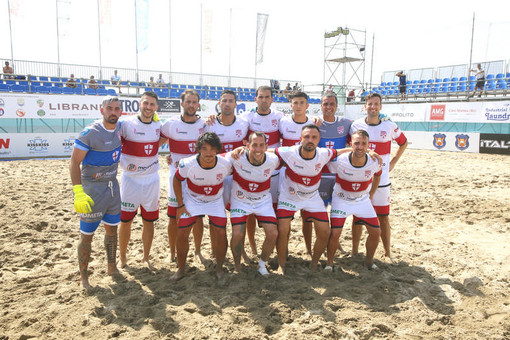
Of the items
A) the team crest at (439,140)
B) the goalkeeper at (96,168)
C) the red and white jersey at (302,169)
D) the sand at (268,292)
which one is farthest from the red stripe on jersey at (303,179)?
the team crest at (439,140)

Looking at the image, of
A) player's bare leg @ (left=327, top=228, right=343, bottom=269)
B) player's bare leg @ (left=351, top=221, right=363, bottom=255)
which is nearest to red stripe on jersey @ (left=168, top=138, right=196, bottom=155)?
player's bare leg @ (left=327, top=228, right=343, bottom=269)

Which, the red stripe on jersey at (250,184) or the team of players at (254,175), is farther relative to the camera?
the red stripe on jersey at (250,184)

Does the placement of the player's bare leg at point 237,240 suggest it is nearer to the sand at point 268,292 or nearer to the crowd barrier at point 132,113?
the sand at point 268,292

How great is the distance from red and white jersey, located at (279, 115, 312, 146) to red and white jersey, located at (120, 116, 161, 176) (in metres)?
1.81

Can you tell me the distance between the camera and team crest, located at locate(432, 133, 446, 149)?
19734mm

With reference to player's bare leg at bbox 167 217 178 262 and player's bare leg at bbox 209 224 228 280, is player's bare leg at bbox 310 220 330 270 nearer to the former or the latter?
player's bare leg at bbox 209 224 228 280

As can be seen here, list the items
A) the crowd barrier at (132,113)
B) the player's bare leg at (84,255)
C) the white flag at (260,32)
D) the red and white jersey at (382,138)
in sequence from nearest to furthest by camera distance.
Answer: the player's bare leg at (84,255) < the red and white jersey at (382,138) < the crowd barrier at (132,113) < the white flag at (260,32)

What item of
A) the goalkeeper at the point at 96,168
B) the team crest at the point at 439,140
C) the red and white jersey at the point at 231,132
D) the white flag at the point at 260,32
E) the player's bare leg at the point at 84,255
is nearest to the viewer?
the goalkeeper at the point at 96,168

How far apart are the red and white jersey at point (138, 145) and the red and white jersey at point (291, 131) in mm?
1805

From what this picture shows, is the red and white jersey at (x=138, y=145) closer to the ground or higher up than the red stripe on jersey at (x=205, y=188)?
higher up

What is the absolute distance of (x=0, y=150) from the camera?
14555mm

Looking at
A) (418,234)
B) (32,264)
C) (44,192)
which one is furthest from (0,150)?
(418,234)

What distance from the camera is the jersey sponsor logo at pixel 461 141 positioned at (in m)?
18.5

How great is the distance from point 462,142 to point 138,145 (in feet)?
61.9
